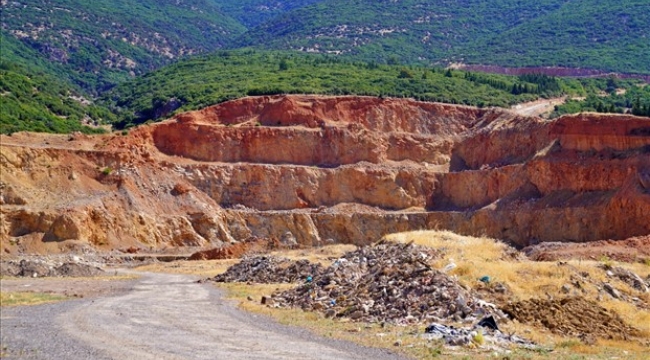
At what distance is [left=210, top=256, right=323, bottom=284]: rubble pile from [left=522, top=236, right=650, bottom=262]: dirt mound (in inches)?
513

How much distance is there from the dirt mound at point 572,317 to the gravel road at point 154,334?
6.32 m

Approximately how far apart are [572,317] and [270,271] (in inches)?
989

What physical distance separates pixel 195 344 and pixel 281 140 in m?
73.6

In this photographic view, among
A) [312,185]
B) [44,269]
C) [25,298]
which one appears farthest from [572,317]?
[312,185]

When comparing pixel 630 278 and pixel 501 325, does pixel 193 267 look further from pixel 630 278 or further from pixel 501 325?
pixel 501 325

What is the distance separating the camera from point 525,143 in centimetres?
8856

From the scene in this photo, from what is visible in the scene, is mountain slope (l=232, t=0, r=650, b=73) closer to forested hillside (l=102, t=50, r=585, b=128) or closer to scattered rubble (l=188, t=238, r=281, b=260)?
forested hillside (l=102, t=50, r=585, b=128)

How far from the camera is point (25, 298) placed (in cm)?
3956

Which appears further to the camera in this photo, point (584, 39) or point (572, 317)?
point (584, 39)

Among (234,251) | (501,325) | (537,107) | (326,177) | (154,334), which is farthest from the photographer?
(537,107)

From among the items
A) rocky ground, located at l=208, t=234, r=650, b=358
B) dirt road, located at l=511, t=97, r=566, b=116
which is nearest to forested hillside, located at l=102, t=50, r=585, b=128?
dirt road, located at l=511, t=97, r=566, b=116

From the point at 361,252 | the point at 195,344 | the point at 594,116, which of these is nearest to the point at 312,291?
the point at 361,252

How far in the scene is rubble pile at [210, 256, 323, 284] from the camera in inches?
1826

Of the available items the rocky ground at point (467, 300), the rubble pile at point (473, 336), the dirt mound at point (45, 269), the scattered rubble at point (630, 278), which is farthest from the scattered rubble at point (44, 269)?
the rubble pile at point (473, 336)
